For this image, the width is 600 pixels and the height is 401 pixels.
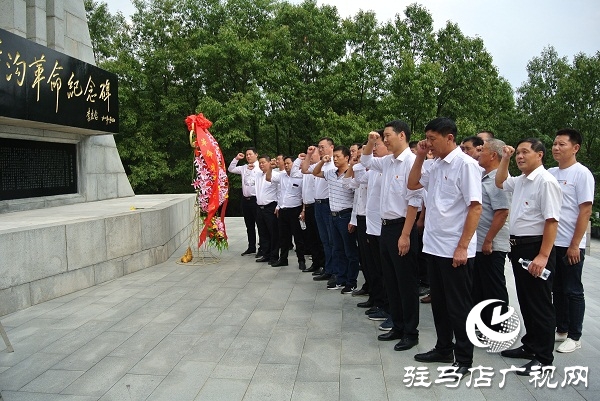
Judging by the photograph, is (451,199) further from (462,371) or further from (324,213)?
(324,213)

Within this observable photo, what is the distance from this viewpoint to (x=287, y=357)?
11.0 feet

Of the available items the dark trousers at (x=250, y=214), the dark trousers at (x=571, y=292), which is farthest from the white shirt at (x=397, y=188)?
the dark trousers at (x=250, y=214)

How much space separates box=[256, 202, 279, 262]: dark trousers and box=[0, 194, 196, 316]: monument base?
4.97ft

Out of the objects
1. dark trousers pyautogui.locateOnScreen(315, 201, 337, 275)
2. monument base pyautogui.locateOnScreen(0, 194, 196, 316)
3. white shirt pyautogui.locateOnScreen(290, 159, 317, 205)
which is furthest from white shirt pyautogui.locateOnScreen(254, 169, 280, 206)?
monument base pyautogui.locateOnScreen(0, 194, 196, 316)

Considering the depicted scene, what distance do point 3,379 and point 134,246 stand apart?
11.0ft

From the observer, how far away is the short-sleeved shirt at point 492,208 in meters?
3.48

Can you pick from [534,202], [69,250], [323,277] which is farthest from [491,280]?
[69,250]

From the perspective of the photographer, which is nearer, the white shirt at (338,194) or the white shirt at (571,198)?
the white shirt at (571,198)

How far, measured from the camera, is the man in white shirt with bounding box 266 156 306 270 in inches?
259

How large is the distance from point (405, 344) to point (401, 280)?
47 centimetres

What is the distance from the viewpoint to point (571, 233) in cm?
338

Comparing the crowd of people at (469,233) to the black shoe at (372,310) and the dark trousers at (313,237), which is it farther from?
the dark trousers at (313,237)

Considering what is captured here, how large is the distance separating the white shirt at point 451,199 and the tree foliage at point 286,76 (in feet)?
46.4

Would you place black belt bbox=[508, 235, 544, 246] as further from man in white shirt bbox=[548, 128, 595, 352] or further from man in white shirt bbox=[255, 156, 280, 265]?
man in white shirt bbox=[255, 156, 280, 265]
